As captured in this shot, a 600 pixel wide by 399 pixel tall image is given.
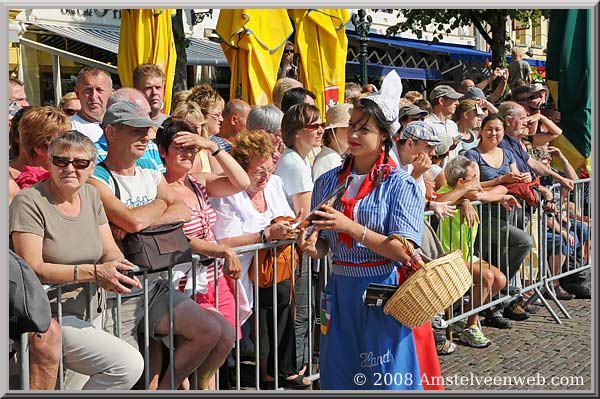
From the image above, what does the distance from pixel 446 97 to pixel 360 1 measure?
491 cm

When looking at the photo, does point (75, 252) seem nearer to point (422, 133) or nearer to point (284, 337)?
point (284, 337)

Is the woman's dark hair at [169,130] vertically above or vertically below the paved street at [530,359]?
above

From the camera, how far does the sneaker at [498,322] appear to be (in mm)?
7961

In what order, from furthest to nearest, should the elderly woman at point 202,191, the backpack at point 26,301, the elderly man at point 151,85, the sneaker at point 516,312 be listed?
1. the sneaker at point 516,312
2. the elderly man at point 151,85
3. the elderly woman at point 202,191
4. the backpack at point 26,301

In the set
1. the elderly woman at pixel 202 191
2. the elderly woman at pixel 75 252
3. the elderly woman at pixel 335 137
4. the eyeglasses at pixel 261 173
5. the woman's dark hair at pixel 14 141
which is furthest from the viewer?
the elderly woman at pixel 335 137

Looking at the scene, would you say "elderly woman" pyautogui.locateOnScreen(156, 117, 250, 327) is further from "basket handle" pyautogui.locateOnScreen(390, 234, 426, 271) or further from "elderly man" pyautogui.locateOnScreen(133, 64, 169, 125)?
"elderly man" pyautogui.locateOnScreen(133, 64, 169, 125)

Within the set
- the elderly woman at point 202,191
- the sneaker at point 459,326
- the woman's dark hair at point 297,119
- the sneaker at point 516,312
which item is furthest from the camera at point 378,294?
the sneaker at point 516,312

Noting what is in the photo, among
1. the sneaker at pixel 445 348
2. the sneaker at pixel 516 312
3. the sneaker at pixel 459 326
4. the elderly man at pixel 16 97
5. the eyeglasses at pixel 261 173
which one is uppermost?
the elderly man at pixel 16 97

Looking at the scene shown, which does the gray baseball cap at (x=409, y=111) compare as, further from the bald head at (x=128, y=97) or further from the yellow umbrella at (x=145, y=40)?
the bald head at (x=128, y=97)

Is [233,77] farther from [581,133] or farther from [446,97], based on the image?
[581,133]

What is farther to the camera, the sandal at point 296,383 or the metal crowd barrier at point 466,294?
the sandal at point 296,383

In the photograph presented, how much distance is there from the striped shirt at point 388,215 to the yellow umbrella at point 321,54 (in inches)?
192

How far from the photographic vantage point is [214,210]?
5621mm

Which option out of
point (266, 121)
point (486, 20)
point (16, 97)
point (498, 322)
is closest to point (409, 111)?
point (266, 121)
